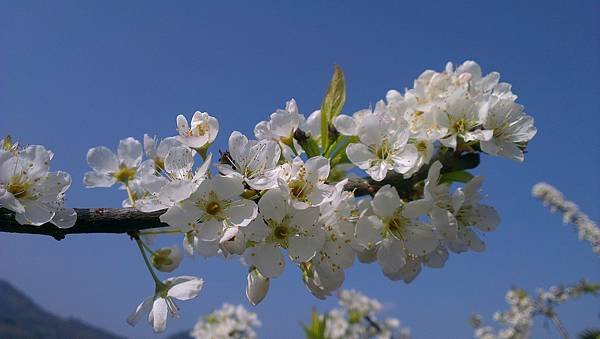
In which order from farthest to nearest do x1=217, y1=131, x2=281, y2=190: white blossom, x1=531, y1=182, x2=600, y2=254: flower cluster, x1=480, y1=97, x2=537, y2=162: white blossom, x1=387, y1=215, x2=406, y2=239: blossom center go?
1. x1=531, y1=182, x2=600, y2=254: flower cluster
2. x1=480, y1=97, x2=537, y2=162: white blossom
3. x1=387, y1=215, x2=406, y2=239: blossom center
4. x1=217, y1=131, x2=281, y2=190: white blossom

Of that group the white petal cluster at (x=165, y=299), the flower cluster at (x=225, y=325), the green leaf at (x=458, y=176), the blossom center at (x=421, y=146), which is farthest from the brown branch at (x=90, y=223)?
the flower cluster at (x=225, y=325)

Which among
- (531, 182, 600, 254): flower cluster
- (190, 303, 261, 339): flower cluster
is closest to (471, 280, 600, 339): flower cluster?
(531, 182, 600, 254): flower cluster

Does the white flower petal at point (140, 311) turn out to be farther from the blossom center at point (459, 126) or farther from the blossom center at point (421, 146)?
the blossom center at point (459, 126)

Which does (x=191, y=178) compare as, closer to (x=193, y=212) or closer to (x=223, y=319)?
(x=193, y=212)

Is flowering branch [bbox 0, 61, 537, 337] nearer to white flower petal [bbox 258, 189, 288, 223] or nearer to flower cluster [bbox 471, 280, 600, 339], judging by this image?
white flower petal [bbox 258, 189, 288, 223]

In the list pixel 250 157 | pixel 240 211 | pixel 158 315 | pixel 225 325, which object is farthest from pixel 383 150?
pixel 225 325

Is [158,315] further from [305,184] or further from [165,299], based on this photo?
[305,184]

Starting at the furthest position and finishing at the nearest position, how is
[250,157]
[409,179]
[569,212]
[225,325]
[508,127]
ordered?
[569,212], [225,325], [508,127], [409,179], [250,157]

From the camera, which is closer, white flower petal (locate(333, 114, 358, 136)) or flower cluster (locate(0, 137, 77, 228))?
flower cluster (locate(0, 137, 77, 228))

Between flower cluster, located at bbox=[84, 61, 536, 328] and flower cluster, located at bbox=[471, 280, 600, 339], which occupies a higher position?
flower cluster, located at bbox=[84, 61, 536, 328]
